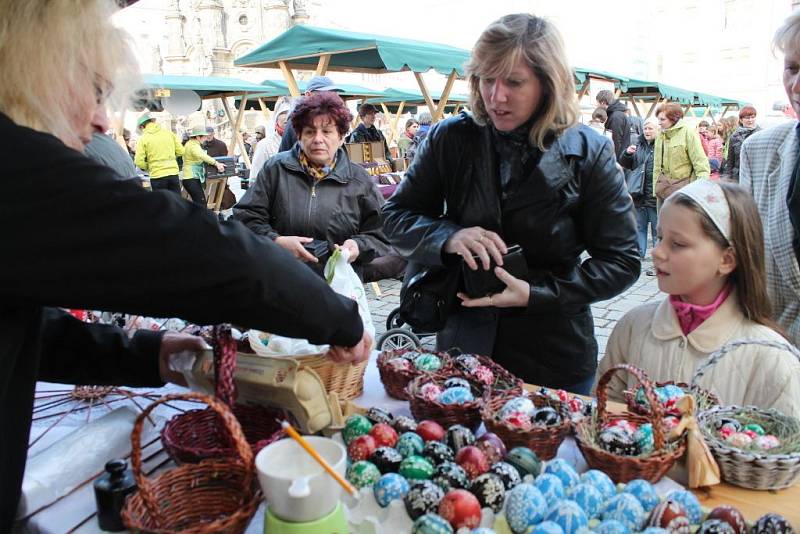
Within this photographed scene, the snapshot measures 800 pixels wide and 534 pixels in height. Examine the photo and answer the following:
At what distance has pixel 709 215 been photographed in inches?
76.4

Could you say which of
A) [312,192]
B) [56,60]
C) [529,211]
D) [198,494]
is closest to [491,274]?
[529,211]

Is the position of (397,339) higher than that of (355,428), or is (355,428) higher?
(355,428)

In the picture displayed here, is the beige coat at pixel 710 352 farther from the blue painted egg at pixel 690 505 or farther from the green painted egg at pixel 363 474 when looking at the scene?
the green painted egg at pixel 363 474

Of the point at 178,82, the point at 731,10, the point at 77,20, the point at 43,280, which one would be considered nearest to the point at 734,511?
the point at 43,280

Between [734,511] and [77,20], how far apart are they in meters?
1.54

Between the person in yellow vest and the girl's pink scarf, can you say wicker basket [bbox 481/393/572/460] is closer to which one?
the girl's pink scarf

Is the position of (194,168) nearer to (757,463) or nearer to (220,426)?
(220,426)

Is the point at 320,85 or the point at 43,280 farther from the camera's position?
the point at 320,85

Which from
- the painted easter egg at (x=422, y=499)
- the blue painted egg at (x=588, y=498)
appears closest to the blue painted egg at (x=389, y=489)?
the painted easter egg at (x=422, y=499)

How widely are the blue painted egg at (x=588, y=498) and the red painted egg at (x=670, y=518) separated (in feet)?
0.32

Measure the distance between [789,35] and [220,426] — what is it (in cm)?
209

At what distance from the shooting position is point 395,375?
180cm

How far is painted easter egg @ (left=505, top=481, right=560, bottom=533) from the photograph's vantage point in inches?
44.5

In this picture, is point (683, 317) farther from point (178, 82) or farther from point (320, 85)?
point (178, 82)
